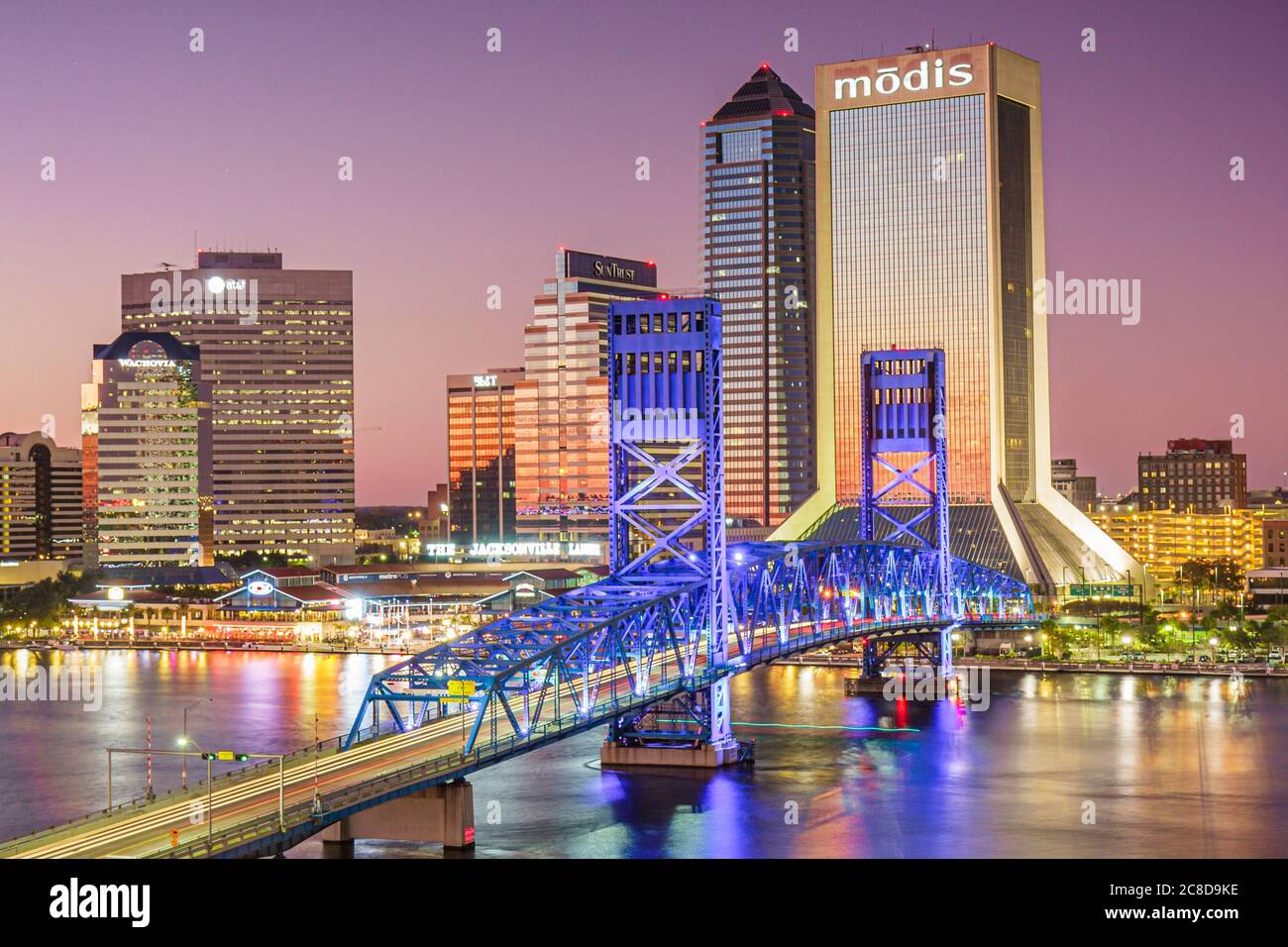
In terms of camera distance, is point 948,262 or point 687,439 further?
point 948,262

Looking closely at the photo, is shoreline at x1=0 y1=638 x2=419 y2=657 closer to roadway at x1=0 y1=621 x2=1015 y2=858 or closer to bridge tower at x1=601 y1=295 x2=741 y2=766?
bridge tower at x1=601 y1=295 x2=741 y2=766

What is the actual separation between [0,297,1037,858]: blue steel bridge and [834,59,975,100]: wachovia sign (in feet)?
211

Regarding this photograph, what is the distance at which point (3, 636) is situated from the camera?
169m

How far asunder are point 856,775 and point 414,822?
2553 cm

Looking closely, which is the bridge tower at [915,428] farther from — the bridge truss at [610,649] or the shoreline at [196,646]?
the shoreline at [196,646]

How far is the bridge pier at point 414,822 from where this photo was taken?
54.6m

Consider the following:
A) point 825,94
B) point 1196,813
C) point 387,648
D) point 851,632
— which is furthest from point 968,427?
point 1196,813

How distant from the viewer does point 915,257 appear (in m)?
165

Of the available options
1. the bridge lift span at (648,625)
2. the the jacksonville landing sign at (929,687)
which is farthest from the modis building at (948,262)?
the bridge lift span at (648,625)

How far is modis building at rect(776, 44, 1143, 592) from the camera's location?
6403 inches

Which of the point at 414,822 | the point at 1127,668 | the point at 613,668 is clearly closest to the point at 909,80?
the point at 1127,668

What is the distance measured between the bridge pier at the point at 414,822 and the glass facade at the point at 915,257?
356ft

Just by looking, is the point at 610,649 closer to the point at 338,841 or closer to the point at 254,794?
the point at 338,841

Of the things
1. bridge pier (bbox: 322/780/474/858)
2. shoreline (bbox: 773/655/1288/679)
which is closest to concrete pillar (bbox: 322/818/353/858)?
bridge pier (bbox: 322/780/474/858)
